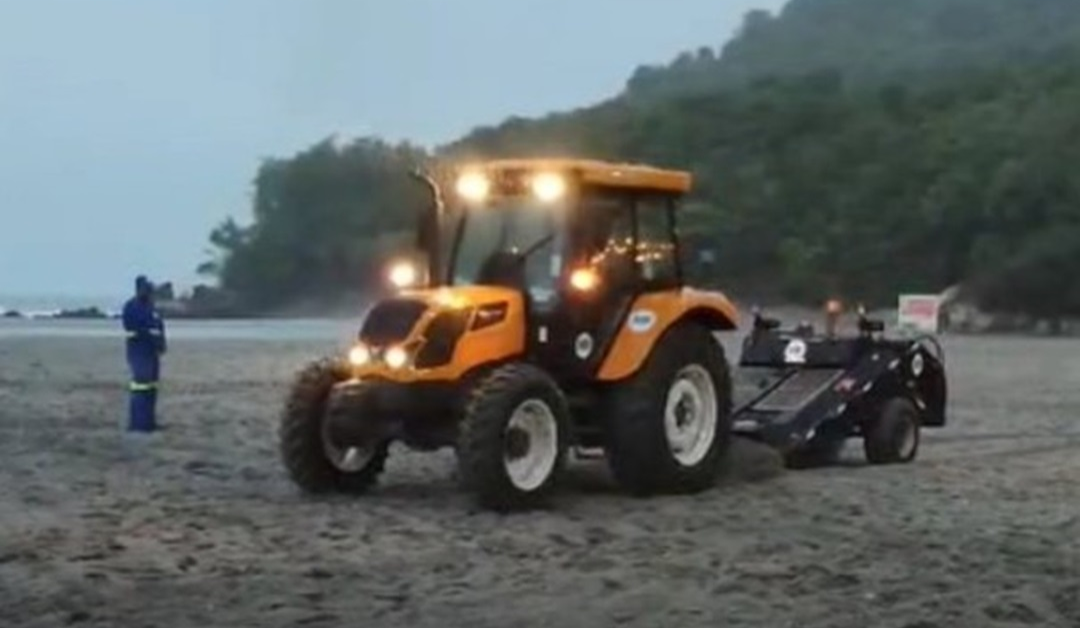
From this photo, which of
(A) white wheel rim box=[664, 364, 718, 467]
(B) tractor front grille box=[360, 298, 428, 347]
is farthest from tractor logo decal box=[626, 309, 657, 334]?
(B) tractor front grille box=[360, 298, 428, 347]

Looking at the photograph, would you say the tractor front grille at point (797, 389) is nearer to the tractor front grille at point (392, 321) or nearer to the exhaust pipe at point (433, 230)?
the exhaust pipe at point (433, 230)

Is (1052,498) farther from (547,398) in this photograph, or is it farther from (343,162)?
(343,162)

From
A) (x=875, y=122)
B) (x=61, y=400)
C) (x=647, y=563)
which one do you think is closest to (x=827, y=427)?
(x=647, y=563)

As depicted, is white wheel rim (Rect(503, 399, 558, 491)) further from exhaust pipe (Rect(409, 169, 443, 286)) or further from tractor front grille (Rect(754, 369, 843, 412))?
tractor front grille (Rect(754, 369, 843, 412))

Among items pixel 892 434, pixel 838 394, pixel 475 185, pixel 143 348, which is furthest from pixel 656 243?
pixel 143 348

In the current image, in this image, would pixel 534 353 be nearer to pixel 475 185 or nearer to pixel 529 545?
pixel 475 185

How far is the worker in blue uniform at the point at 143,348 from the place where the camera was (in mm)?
20562

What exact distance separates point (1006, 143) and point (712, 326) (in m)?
89.9

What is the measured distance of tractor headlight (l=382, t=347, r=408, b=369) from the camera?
47.7ft

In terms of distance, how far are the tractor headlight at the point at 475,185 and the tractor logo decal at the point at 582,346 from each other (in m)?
1.22

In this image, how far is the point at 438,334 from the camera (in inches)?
575

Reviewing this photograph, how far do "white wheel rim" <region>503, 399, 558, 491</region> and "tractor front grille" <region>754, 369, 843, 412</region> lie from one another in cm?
372

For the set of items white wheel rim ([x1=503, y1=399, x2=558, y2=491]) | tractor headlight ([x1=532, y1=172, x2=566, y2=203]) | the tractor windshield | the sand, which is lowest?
the sand

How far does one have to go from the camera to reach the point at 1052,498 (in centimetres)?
1556
